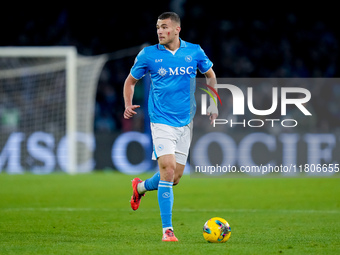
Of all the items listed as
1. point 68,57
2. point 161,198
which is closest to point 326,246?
point 161,198

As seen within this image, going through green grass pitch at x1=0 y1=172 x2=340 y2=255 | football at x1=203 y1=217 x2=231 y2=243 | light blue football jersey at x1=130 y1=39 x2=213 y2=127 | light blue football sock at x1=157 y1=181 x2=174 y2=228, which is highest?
light blue football jersey at x1=130 y1=39 x2=213 y2=127

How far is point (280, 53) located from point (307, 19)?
2.46 meters

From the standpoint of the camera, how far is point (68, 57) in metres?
16.7

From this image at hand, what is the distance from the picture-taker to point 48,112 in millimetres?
17562

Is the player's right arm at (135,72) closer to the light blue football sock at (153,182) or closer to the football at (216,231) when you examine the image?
the light blue football sock at (153,182)

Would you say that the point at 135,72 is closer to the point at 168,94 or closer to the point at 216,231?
the point at 168,94

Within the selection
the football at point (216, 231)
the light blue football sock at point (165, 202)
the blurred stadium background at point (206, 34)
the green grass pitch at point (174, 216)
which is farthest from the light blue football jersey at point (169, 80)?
the blurred stadium background at point (206, 34)

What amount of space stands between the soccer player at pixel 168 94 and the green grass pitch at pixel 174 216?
72 cm

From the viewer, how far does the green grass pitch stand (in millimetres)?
5773

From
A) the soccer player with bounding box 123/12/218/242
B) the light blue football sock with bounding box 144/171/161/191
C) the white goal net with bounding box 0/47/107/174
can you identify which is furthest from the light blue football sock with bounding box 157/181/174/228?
the white goal net with bounding box 0/47/107/174

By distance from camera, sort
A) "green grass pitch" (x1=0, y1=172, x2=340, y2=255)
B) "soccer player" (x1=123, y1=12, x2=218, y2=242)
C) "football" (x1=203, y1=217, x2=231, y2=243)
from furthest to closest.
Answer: "soccer player" (x1=123, y1=12, x2=218, y2=242) < "football" (x1=203, y1=217, x2=231, y2=243) < "green grass pitch" (x1=0, y1=172, x2=340, y2=255)

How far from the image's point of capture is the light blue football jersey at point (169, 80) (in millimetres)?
6371

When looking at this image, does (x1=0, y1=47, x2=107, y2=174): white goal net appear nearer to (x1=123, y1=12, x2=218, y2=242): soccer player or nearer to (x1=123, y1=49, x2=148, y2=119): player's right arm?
(x1=123, y1=49, x2=148, y2=119): player's right arm

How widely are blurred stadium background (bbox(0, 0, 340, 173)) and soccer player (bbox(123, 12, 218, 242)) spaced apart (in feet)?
50.0
